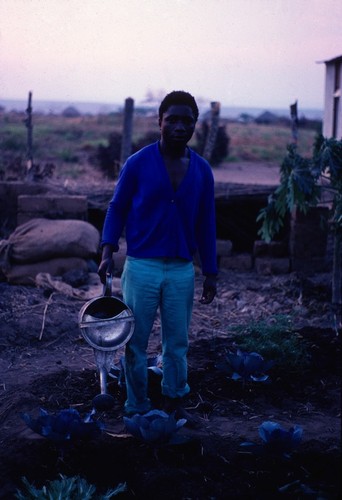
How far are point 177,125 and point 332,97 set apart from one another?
7.71m

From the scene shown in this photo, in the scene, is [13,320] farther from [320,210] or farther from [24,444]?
[320,210]

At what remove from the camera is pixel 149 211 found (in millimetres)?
3510

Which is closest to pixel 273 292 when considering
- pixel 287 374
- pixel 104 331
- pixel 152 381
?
pixel 287 374

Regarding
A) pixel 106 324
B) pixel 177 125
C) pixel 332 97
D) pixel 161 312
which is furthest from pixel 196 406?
pixel 332 97

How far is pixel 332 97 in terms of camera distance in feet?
34.5

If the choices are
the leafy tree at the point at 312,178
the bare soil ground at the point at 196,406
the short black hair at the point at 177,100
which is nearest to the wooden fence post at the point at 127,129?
the bare soil ground at the point at 196,406

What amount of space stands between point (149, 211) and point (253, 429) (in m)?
1.34

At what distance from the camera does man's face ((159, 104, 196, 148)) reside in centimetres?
341

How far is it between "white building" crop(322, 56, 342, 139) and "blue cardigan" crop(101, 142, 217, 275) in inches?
272

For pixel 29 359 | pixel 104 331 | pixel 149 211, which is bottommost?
pixel 29 359

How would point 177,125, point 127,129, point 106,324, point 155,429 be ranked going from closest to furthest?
point 155,429
point 177,125
point 106,324
point 127,129

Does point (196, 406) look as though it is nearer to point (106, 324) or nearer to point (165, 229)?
point (106, 324)

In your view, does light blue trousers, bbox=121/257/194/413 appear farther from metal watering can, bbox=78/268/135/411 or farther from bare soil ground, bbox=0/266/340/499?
bare soil ground, bbox=0/266/340/499

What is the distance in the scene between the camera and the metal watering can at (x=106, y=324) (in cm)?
359
